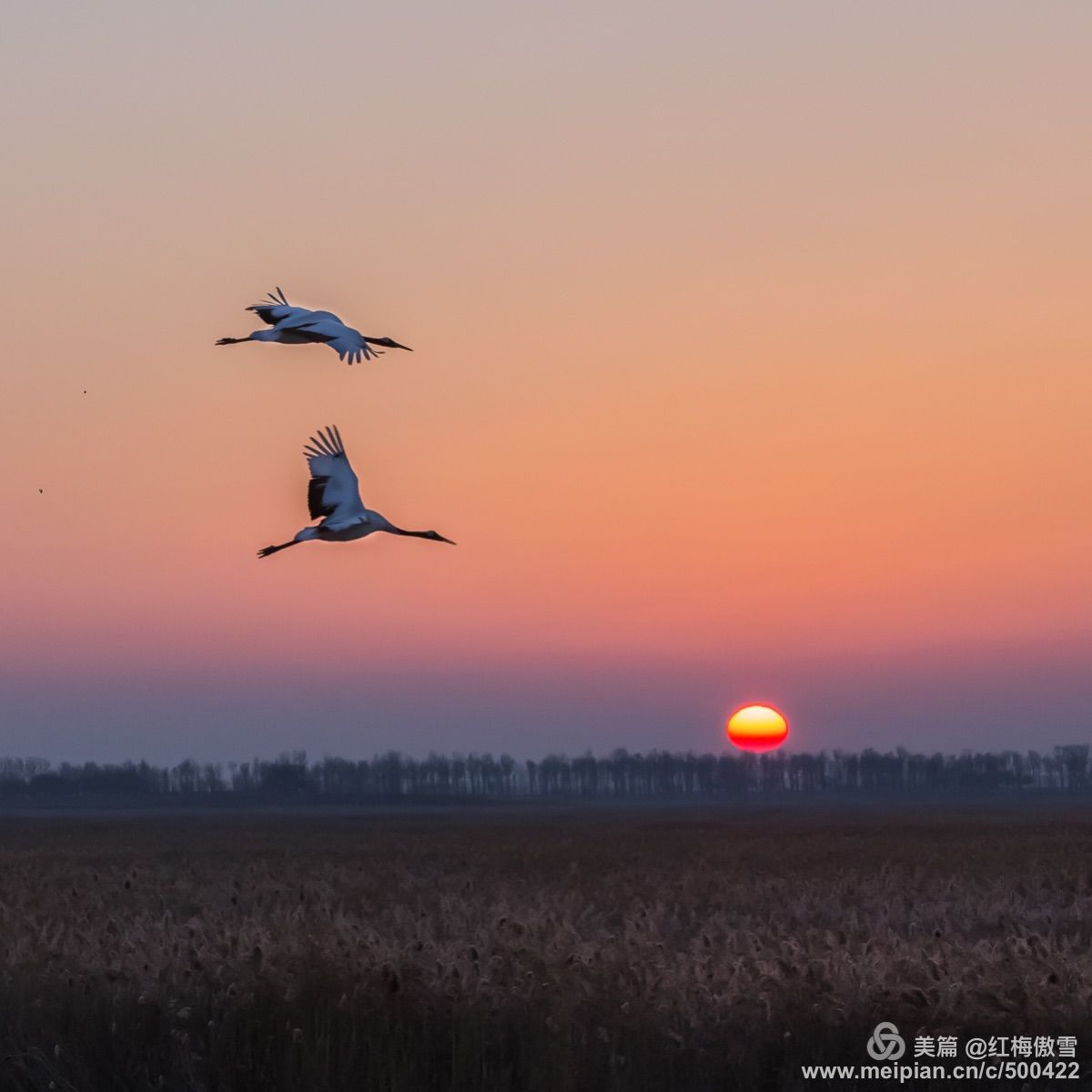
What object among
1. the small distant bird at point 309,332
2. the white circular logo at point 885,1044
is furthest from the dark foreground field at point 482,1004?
the small distant bird at point 309,332

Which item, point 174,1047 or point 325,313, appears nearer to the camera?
point 174,1047

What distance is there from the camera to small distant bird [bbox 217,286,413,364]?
1363 centimetres

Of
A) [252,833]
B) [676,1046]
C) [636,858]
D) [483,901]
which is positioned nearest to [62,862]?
[636,858]

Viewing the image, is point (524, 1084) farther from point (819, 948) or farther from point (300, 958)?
point (819, 948)

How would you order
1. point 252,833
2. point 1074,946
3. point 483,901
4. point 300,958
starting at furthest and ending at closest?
point 252,833, point 483,901, point 1074,946, point 300,958

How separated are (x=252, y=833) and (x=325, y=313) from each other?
63147 mm

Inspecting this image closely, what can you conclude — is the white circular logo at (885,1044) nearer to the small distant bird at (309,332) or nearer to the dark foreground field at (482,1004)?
the dark foreground field at (482,1004)

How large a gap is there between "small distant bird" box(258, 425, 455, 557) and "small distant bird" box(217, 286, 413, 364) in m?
1.33

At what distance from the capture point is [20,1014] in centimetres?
1085

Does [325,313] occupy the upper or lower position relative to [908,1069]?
upper

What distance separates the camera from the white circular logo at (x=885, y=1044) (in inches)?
414

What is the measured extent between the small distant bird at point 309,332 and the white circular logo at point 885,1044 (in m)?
6.28

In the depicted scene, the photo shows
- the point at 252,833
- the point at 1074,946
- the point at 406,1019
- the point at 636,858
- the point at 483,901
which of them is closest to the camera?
the point at 406,1019

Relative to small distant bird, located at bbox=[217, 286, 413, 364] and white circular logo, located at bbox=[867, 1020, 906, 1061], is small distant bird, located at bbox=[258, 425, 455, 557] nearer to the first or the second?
small distant bird, located at bbox=[217, 286, 413, 364]
